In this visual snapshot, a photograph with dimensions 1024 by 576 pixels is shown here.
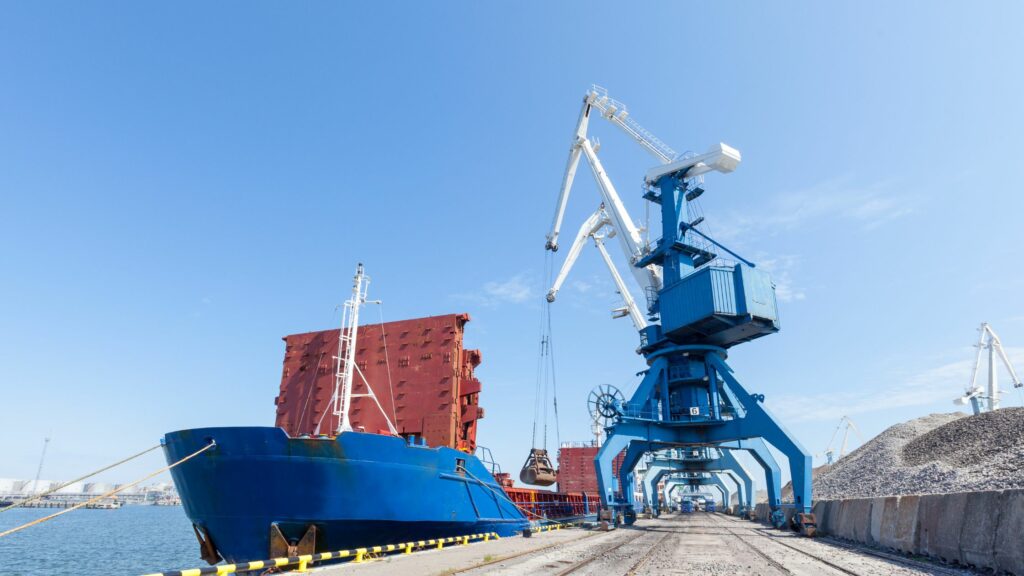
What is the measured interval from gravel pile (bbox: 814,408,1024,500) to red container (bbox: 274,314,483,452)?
68.0 ft

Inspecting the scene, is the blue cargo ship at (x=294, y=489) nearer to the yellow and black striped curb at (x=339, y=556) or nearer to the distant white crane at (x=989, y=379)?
the yellow and black striped curb at (x=339, y=556)

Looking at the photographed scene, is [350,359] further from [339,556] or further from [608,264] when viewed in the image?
[608,264]

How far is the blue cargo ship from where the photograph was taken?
12711 millimetres

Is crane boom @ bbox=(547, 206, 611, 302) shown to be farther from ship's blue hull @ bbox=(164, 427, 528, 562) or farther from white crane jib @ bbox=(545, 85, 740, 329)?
ship's blue hull @ bbox=(164, 427, 528, 562)

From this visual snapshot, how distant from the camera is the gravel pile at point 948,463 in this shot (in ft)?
82.5

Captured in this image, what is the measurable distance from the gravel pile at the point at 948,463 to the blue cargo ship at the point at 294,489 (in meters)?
22.5

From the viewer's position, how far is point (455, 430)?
1814cm

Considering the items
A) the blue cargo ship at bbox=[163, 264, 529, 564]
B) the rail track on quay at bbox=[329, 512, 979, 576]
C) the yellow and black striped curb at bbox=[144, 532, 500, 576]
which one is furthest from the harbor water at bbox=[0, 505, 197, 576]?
the rail track on quay at bbox=[329, 512, 979, 576]

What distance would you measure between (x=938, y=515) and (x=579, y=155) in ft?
102

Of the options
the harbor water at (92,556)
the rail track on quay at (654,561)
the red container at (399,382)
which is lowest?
the harbor water at (92,556)

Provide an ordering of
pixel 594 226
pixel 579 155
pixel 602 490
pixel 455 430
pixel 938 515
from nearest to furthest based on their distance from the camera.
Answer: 1. pixel 938 515
2. pixel 455 430
3. pixel 602 490
4. pixel 579 155
5. pixel 594 226

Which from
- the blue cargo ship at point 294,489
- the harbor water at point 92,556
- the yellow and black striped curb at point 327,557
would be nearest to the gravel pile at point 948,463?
the yellow and black striped curb at point 327,557

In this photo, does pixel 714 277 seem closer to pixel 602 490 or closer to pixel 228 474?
pixel 602 490

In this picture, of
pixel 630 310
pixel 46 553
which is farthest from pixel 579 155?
pixel 46 553
